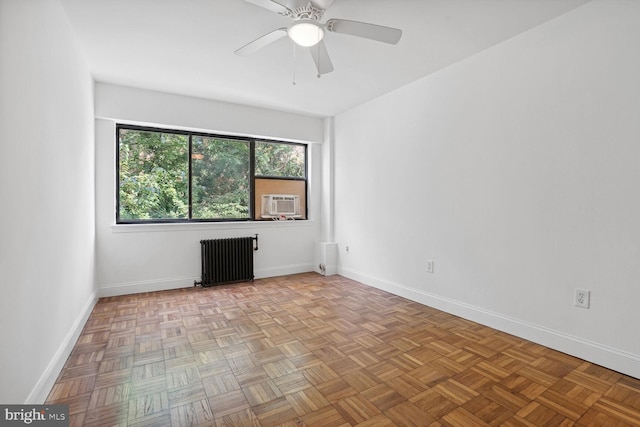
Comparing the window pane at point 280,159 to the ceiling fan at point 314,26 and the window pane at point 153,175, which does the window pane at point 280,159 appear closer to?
the window pane at point 153,175

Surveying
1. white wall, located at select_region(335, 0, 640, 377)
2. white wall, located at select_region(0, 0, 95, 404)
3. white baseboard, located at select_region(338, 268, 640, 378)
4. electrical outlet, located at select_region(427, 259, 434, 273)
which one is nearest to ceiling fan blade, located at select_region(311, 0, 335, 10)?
white wall, located at select_region(0, 0, 95, 404)

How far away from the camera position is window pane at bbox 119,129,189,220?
3.94m

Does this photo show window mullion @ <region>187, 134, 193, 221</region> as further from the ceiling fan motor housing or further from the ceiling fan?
the ceiling fan motor housing

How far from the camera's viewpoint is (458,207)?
3.14 meters

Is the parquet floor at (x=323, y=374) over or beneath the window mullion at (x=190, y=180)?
beneath

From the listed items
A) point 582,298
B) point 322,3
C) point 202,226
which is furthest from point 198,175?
point 582,298

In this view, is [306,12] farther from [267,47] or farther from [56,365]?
[56,365]

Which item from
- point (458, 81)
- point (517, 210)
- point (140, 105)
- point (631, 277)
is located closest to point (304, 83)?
point (458, 81)

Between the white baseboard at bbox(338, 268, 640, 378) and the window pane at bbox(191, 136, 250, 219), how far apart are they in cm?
257

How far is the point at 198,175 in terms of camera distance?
434 centimetres

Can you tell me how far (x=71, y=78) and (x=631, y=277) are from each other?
4287mm

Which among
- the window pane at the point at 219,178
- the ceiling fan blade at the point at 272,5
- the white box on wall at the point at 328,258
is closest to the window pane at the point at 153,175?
the window pane at the point at 219,178

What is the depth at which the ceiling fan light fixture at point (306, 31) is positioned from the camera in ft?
6.62

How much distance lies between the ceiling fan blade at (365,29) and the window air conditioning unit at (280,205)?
3.06m
